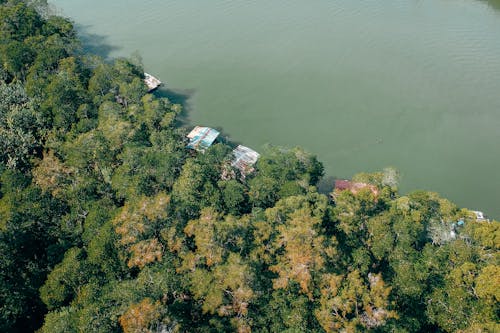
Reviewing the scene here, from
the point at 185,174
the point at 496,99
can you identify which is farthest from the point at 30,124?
the point at 496,99

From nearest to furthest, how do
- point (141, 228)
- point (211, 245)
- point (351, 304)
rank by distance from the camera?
point (351, 304) < point (211, 245) < point (141, 228)

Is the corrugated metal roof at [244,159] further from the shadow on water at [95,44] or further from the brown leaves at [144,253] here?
the shadow on water at [95,44]

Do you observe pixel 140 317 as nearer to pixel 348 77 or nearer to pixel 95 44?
pixel 348 77

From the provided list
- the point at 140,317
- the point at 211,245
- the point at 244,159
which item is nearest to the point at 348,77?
the point at 244,159

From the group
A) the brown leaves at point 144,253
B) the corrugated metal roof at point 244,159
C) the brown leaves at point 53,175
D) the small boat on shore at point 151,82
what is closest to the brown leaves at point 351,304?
the brown leaves at point 144,253

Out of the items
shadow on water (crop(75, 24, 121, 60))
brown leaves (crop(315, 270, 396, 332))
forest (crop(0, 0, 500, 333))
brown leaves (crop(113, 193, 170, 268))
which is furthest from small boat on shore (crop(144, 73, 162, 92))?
brown leaves (crop(315, 270, 396, 332))

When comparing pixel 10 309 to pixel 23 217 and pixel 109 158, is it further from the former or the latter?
pixel 109 158

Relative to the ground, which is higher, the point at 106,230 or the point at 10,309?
the point at 106,230
